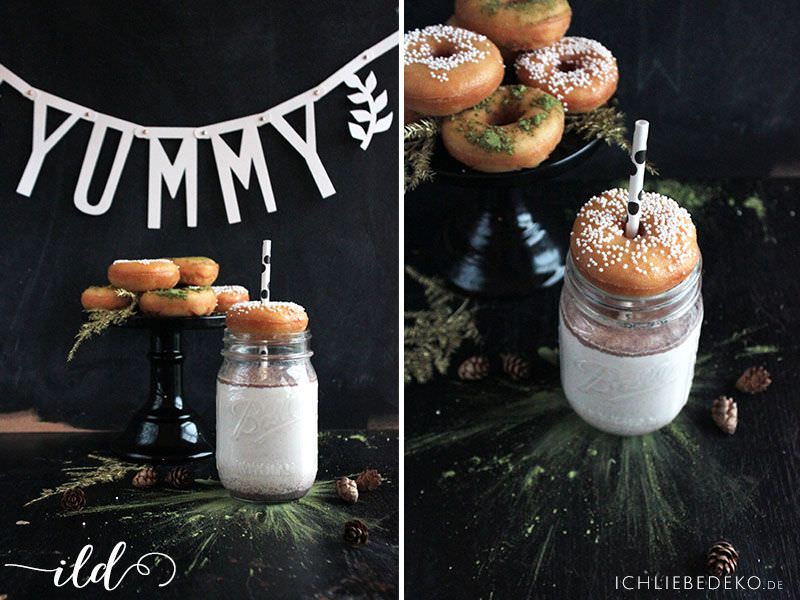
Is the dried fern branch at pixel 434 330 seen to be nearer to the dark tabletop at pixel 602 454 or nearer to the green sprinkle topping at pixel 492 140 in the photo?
the dark tabletop at pixel 602 454

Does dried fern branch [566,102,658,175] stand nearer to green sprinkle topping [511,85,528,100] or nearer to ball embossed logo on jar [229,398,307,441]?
green sprinkle topping [511,85,528,100]

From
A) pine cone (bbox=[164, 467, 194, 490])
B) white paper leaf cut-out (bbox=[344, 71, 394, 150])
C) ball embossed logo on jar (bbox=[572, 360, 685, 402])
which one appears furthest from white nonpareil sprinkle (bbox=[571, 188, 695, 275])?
pine cone (bbox=[164, 467, 194, 490])

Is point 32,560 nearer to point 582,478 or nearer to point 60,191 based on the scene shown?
point 60,191

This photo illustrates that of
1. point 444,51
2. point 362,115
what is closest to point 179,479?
point 362,115

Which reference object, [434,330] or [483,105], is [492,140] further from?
[434,330]

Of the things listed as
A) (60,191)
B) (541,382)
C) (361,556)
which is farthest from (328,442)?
(60,191)
